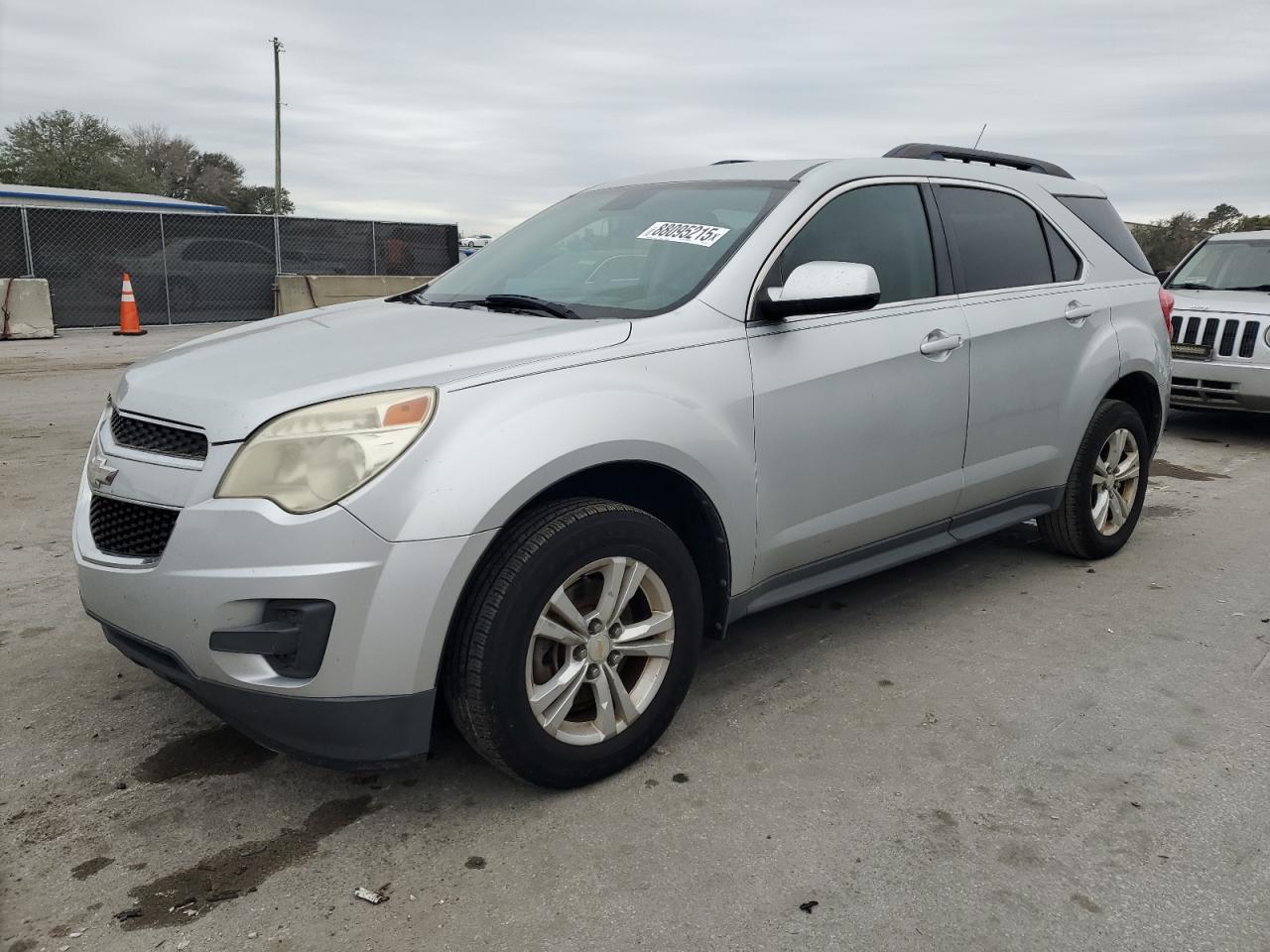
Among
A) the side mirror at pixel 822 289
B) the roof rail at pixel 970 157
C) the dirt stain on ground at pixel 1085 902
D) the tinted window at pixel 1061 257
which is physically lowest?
the dirt stain on ground at pixel 1085 902

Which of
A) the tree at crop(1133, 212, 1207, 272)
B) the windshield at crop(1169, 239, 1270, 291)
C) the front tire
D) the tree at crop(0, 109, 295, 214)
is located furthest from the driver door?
the tree at crop(0, 109, 295, 214)

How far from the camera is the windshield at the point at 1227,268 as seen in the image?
352 inches

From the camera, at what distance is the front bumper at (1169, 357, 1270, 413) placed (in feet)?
26.2

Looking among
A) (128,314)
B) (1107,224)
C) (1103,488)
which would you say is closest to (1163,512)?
(1103,488)

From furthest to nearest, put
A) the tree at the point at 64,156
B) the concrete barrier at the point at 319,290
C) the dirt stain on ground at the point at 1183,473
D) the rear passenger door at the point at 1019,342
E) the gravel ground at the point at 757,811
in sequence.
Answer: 1. the tree at the point at 64,156
2. the concrete barrier at the point at 319,290
3. the dirt stain on ground at the point at 1183,473
4. the rear passenger door at the point at 1019,342
5. the gravel ground at the point at 757,811

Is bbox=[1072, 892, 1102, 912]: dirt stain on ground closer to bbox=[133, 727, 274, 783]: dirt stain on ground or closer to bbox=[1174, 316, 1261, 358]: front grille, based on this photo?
bbox=[133, 727, 274, 783]: dirt stain on ground

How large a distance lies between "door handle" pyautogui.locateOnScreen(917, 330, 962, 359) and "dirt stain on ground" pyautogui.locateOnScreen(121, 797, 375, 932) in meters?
2.36

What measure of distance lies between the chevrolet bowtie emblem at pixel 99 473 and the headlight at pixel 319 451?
0.48m

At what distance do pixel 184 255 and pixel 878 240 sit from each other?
50.9 ft

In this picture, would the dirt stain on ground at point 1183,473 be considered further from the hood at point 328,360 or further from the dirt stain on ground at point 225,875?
the dirt stain on ground at point 225,875

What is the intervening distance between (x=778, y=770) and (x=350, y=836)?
117cm

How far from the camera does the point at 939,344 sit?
376 centimetres

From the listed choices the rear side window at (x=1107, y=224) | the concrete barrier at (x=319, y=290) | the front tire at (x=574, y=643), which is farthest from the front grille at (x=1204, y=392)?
the concrete barrier at (x=319, y=290)

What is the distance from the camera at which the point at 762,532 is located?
3.25 m
